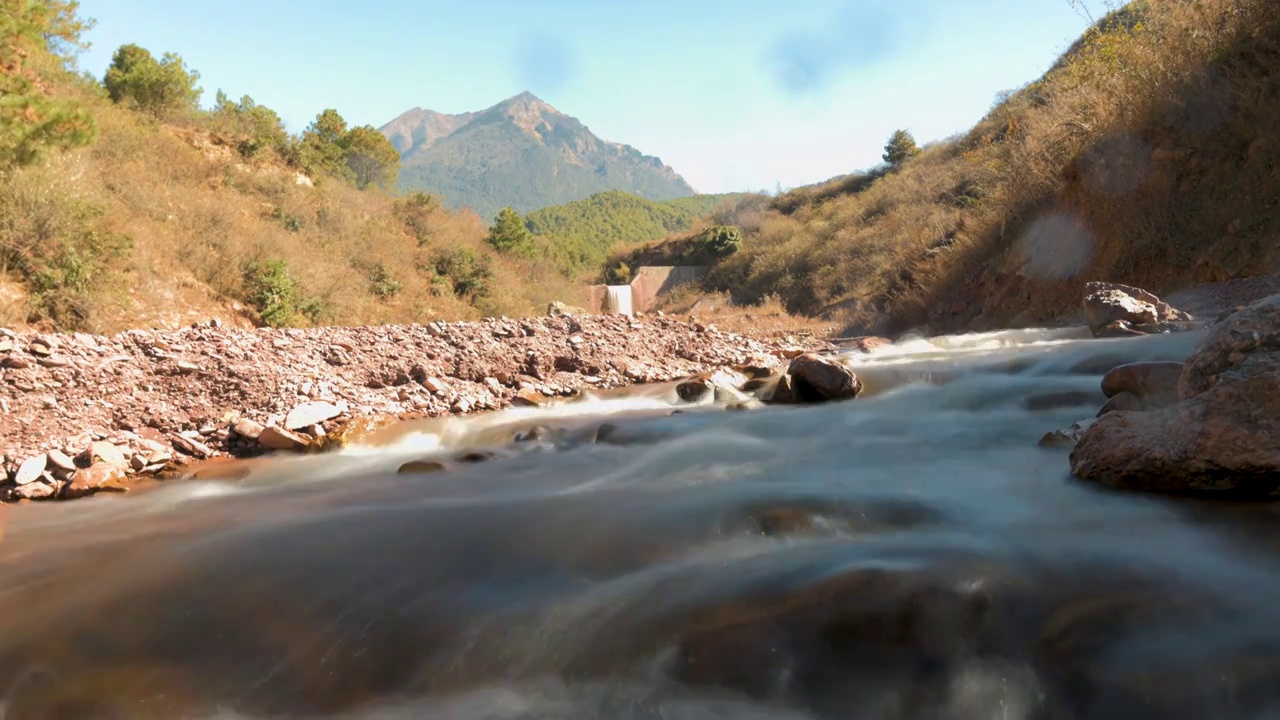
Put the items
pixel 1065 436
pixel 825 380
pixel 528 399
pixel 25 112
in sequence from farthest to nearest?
pixel 25 112 → pixel 528 399 → pixel 825 380 → pixel 1065 436

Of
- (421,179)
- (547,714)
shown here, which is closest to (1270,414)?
(547,714)

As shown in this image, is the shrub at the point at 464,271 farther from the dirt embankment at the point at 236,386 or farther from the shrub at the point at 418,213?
the dirt embankment at the point at 236,386

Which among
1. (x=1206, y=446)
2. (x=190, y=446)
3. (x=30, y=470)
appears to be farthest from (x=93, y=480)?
(x=1206, y=446)

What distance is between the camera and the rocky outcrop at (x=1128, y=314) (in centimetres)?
750

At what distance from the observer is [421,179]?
184 metres

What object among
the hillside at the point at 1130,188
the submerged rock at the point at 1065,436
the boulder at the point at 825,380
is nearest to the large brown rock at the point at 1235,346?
the submerged rock at the point at 1065,436

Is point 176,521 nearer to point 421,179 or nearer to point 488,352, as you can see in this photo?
point 488,352

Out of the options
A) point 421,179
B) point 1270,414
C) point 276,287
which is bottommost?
point 1270,414

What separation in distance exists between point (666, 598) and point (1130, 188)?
9.74 m

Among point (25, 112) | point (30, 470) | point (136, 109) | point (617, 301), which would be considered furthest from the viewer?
point (617, 301)

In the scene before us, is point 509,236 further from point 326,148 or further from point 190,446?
point 190,446

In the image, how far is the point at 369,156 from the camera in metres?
29.8

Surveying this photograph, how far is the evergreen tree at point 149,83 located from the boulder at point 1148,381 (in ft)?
79.6

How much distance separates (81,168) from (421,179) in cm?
18174
